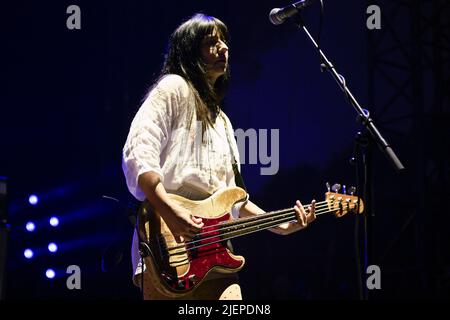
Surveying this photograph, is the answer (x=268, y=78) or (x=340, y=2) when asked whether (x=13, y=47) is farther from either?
(x=340, y=2)

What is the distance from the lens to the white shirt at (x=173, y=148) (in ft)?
8.64

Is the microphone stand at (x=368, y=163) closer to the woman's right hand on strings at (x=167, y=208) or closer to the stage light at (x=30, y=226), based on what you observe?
the woman's right hand on strings at (x=167, y=208)

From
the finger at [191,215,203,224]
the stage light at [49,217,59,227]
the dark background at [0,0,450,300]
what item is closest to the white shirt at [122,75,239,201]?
the finger at [191,215,203,224]

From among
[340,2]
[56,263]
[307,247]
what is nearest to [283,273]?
[307,247]

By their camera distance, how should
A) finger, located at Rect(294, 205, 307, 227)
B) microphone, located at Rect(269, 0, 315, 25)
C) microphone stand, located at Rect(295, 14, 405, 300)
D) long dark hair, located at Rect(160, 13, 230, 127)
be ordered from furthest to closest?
microphone, located at Rect(269, 0, 315, 25) → finger, located at Rect(294, 205, 307, 227) → long dark hair, located at Rect(160, 13, 230, 127) → microphone stand, located at Rect(295, 14, 405, 300)

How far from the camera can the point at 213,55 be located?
3088mm

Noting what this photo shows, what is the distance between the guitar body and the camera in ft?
8.34

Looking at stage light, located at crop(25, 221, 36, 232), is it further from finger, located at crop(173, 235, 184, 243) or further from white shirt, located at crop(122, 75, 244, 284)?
finger, located at crop(173, 235, 184, 243)

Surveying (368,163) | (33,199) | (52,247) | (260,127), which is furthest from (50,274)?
(368,163)

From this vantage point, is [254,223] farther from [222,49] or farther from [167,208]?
[222,49]

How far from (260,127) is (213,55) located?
309 cm

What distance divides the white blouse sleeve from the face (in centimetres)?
22

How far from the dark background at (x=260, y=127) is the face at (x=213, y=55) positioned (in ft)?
8.11
